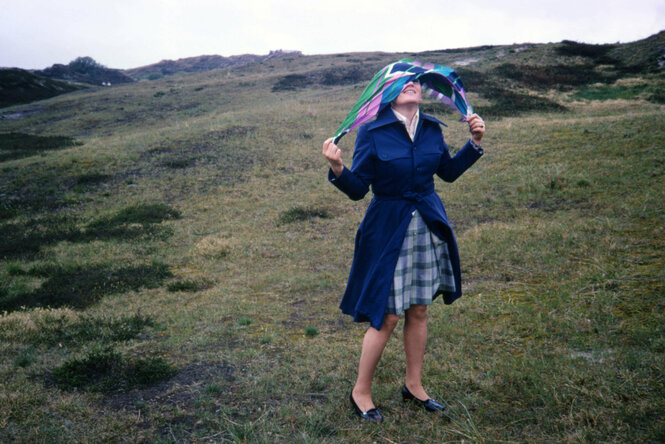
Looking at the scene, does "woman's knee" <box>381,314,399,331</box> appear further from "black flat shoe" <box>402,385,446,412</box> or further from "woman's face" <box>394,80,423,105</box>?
"woman's face" <box>394,80,423,105</box>

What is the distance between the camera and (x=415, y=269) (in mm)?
3480

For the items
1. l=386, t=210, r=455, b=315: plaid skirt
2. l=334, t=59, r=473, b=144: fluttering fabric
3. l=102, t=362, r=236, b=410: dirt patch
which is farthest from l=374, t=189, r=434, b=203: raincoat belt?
l=102, t=362, r=236, b=410: dirt patch

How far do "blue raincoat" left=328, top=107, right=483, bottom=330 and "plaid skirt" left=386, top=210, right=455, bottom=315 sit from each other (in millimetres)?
67

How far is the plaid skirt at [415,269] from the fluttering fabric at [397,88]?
0.86m

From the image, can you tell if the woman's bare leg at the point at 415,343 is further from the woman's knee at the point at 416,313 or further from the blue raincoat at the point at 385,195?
the blue raincoat at the point at 385,195

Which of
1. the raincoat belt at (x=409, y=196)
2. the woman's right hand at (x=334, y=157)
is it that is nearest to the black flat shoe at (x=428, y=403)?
the raincoat belt at (x=409, y=196)

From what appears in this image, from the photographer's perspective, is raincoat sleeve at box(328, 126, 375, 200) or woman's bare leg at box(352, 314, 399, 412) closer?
raincoat sleeve at box(328, 126, 375, 200)

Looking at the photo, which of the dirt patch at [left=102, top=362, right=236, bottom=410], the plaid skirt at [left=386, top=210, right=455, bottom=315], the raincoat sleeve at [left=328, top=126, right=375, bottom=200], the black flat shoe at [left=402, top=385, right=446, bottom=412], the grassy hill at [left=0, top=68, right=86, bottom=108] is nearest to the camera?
the raincoat sleeve at [left=328, top=126, right=375, bottom=200]

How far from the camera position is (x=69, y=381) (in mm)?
4570

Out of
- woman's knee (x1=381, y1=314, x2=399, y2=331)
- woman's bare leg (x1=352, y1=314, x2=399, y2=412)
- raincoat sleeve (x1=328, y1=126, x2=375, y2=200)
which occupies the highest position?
raincoat sleeve (x1=328, y1=126, x2=375, y2=200)

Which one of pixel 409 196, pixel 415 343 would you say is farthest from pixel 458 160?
pixel 415 343

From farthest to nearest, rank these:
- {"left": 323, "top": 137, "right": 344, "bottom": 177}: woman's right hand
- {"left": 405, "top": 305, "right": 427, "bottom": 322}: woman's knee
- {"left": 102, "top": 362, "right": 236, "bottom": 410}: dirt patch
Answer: {"left": 102, "top": 362, "right": 236, "bottom": 410}: dirt patch < {"left": 405, "top": 305, "right": 427, "bottom": 322}: woman's knee < {"left": 323, "top": 137, "right": 344, "bottom": 177}: woman's right hand

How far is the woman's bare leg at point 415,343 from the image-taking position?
3562 millimetres

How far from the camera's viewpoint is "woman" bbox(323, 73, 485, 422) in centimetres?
334
